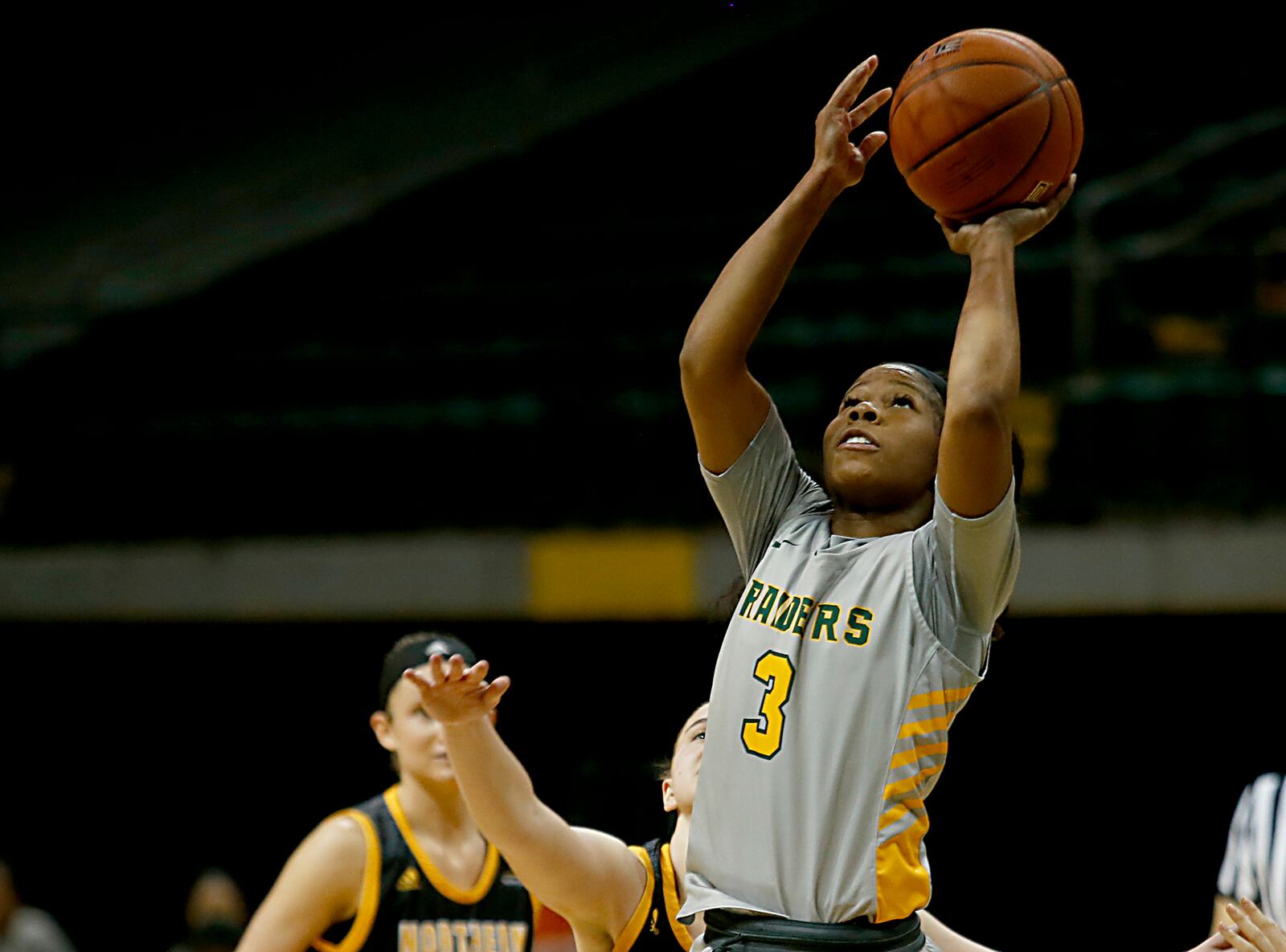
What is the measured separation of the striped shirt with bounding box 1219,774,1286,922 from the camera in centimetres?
390

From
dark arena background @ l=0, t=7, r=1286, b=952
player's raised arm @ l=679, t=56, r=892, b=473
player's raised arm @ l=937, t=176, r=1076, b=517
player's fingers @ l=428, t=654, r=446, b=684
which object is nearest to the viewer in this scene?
player's raised arm @ l=937, t=176, r=1076, b=517

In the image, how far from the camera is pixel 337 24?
1300 cm

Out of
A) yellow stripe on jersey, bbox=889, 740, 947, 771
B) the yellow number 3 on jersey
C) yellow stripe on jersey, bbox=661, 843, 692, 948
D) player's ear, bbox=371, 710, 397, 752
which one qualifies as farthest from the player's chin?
player's ear, bbox=371, 710, 397, 752

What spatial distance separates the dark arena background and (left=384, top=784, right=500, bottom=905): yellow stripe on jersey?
2.60 m

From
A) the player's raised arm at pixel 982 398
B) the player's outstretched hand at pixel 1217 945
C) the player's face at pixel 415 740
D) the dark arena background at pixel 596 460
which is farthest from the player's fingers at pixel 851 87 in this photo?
the dark arena background at pixel 596 460

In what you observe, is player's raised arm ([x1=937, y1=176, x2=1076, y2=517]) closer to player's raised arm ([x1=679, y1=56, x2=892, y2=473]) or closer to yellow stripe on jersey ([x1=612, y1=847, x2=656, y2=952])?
player's raised arm ([x1=679, y1=56, x2=892, y2=473])

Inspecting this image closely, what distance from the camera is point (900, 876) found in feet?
7.47

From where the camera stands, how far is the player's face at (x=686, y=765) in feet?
9.78

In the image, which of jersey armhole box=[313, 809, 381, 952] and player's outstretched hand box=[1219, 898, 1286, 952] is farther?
jersey armhole box=[313, 809, 381, 952]

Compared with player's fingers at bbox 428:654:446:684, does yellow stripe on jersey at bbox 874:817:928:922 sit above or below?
below

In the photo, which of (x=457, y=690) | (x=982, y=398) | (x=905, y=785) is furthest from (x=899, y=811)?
(x=457, y=690)

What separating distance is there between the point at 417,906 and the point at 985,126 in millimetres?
2438

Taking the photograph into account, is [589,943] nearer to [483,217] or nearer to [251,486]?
[251,486]

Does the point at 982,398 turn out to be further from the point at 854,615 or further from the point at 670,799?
the point at 670,799
